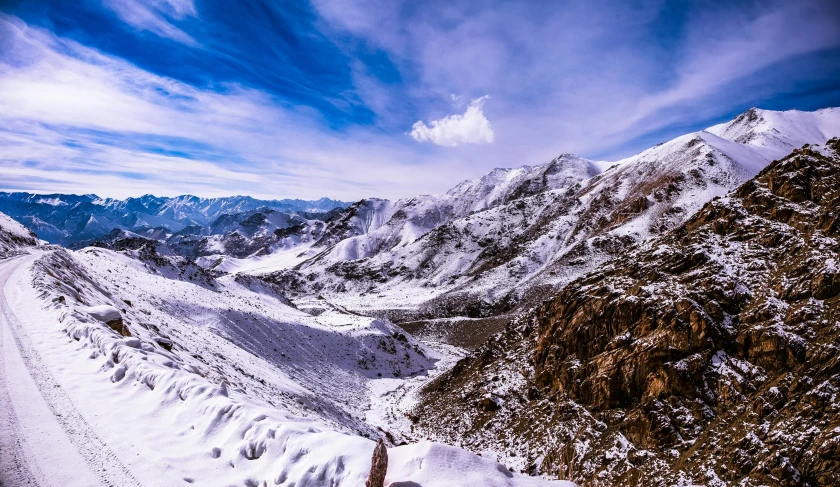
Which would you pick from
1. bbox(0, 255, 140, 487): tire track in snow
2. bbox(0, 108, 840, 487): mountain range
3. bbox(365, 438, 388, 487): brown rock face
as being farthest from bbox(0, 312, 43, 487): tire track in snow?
bbox(365, 438, 388, 487): brown rock face

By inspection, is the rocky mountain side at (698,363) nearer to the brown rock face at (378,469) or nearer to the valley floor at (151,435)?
the valley floor at (151,435)

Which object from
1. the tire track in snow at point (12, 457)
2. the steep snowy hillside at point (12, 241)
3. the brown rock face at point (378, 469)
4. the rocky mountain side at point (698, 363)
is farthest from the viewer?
the steep snowy hillside at point (12, 241)

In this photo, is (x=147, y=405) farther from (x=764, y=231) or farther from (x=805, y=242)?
(x=764, y=231)

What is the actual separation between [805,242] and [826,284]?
447 centimetres

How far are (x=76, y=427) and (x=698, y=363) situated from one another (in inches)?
1002

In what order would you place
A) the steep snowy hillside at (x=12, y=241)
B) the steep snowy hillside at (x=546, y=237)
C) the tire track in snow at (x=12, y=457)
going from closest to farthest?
the tire track in snow at (x=12, y=457) → the steep snowy hillside at (x=12, y=241) → the steep snowy hillside at (x=546, y=237)

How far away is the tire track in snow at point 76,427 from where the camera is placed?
23.1ft

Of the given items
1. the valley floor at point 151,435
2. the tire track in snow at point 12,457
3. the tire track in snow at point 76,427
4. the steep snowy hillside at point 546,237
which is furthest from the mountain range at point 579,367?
the steep snowy hillside at point 546,237

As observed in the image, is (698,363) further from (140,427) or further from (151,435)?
(140,427)

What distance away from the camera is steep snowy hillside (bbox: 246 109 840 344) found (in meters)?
80.3

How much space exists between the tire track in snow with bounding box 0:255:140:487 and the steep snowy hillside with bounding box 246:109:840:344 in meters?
66.7

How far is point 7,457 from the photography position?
6.93 metres

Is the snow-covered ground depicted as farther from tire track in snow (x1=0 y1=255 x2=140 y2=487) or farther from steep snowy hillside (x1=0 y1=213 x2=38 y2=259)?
tire track in snow (x1=0 y1=255 x2=140 y2=487)

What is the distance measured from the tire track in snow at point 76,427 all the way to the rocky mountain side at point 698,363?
63.8 ft
